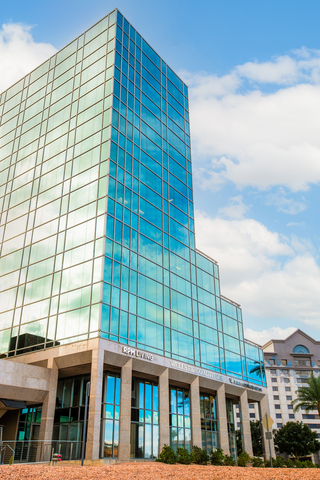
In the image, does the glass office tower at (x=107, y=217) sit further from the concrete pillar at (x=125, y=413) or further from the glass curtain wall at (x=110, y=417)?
the concrete pillar at (x=125, y=413)

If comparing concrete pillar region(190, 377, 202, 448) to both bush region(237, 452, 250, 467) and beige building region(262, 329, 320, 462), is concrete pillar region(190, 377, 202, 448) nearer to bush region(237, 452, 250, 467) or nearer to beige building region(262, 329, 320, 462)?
bush region(237, 452, 250, 467)

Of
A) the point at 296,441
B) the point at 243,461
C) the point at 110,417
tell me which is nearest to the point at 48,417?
the point at 110,417

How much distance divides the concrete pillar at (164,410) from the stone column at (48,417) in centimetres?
987

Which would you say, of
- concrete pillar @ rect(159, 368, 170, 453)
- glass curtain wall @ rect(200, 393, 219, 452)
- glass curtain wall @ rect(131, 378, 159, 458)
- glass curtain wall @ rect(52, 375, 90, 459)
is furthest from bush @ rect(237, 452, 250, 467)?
glass curtain wall @ rect(52, 375, 90, 459)

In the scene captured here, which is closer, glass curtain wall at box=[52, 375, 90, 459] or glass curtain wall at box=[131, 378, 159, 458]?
glass curtain wall at box=[52, 375, 90, 459]

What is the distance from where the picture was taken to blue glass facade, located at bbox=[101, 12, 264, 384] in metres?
38.9

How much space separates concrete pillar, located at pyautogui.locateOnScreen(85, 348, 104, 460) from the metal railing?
63.0 inches

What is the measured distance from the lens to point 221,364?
49750mm

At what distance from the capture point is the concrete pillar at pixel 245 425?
49.3 m

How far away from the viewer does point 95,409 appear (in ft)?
103

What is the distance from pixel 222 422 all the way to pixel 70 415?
19183mm

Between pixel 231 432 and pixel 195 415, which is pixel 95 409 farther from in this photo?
pixel 231 432

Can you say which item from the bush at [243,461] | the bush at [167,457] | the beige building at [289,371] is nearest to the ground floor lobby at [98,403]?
the bush at [167,457]

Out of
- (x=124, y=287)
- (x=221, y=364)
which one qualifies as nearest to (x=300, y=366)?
(x=221, y=364)
